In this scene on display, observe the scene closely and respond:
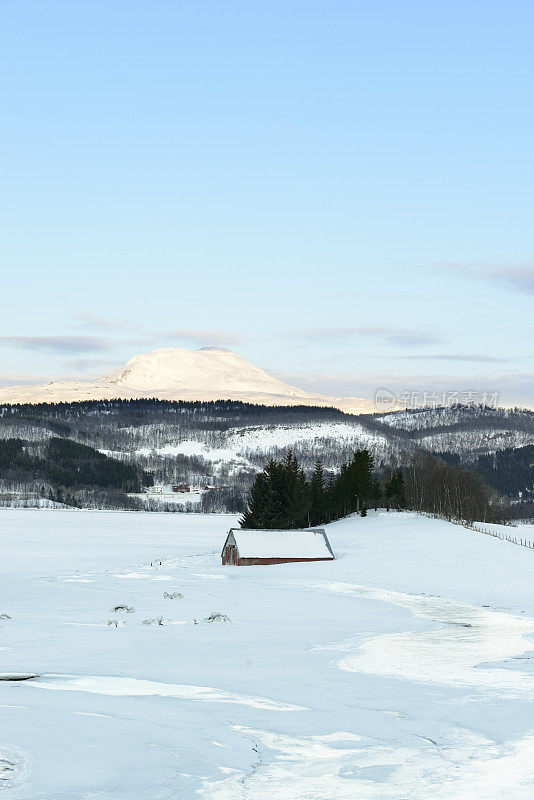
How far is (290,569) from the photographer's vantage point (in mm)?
57750

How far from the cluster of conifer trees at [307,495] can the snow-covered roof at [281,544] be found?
71.9 feet

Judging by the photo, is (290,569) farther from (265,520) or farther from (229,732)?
(229,732)

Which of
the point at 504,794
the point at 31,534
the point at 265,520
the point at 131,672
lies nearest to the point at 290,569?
the point at 265,520

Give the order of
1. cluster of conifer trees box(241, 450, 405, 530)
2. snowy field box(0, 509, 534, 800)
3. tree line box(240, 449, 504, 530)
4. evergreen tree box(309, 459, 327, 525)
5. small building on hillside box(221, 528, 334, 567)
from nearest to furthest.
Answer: snowy field box(0, 509, 534, 800)
small building on hillside box(221, 528, 334, 567)
cluster of conifer trees box(241, 450, 405, 530)
tree line box(240, 449, 504, 530)
evergreen tree box(309, 459, 327, 525)

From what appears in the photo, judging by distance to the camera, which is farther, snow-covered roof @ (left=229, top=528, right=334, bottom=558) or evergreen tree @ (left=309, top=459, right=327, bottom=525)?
evergreen tree @ (left=309, top=459, right=327, bottom=525)

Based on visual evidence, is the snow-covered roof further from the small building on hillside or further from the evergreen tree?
the evergreen tree

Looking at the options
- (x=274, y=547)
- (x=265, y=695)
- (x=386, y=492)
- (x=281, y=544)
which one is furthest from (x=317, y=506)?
(x=265, y=695)

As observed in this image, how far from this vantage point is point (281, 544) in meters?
66.8

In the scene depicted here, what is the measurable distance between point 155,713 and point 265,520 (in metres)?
77.7

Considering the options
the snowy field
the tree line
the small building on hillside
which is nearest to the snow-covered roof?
the small building on hillside

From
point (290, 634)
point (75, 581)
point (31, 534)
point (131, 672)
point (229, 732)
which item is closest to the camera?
point (229, 732)

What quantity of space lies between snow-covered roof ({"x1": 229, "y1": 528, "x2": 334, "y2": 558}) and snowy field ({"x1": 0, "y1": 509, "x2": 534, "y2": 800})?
25.2 meters

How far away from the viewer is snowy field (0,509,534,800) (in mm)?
10125

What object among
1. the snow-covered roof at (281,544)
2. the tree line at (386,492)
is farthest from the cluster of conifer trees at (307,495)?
the snow-covered roof at (281,544)
